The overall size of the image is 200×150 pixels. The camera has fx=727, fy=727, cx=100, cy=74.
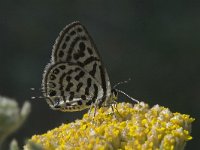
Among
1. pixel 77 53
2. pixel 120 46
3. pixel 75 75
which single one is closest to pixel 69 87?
pixel 75 75

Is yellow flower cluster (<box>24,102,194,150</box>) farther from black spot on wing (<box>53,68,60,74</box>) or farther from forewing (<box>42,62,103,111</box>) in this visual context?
black spot on wing (<box>53,68,60,74</box>)

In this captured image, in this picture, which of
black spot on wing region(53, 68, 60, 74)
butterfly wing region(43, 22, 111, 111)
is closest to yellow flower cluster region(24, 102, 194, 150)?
butterfly wing region(43, 22, 111, 111)

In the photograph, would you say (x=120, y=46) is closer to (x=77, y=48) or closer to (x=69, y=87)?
(x=69, y=87)

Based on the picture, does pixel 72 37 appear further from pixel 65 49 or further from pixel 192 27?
pixel 192 27

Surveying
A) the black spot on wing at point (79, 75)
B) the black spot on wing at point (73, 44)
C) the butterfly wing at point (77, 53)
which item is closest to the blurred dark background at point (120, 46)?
the black spot on wing at point (79, 75)

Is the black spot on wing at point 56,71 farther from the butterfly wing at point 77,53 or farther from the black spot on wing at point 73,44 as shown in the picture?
the black spot on wing at point 73,44

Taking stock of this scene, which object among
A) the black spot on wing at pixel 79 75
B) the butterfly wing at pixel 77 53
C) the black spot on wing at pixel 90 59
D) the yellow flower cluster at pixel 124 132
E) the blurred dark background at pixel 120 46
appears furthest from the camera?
the blurred dark background at pixel 120 46
